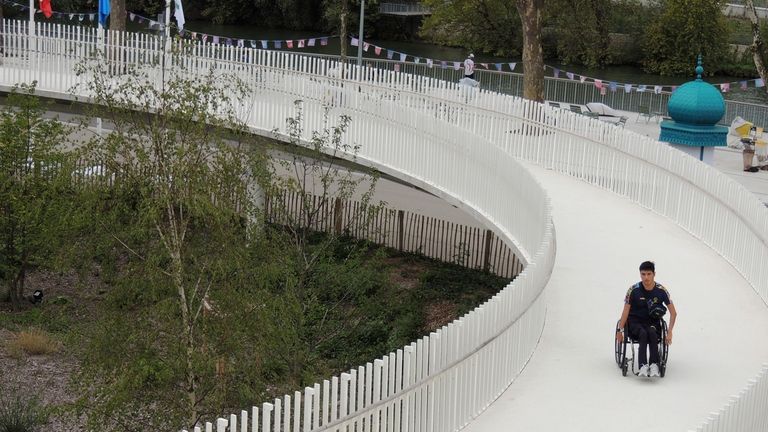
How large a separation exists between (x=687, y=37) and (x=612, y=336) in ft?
193

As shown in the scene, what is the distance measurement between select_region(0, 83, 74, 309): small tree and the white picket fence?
4.40 ft

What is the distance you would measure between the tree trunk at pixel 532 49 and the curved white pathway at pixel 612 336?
579 inches

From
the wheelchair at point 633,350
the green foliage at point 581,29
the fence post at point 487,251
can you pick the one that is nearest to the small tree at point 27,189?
the fence post at point 487,251

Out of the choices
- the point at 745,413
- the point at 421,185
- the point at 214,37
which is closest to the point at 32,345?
the point at 421,185

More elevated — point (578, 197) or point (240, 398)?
point (578, 197)

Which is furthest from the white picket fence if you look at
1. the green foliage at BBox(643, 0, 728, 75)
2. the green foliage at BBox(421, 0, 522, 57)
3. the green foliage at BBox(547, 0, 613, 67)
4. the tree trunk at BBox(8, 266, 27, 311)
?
the green foliage at BBox(643, 0, 728, 75)

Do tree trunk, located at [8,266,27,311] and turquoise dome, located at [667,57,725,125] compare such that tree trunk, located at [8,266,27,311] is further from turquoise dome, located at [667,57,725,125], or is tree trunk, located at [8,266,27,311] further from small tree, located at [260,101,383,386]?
turquoise dome, located at [667,57,725,125]

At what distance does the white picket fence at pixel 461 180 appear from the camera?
1238 centimetres

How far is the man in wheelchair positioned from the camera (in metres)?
14.6

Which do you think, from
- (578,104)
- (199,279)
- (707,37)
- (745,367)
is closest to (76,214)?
(199,279)

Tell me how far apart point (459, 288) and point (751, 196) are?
1178 centimetres

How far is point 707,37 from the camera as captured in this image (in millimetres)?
73188

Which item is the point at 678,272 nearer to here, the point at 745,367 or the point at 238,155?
the point at 745,367

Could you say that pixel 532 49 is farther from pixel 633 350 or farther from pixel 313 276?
pixel 633 350
